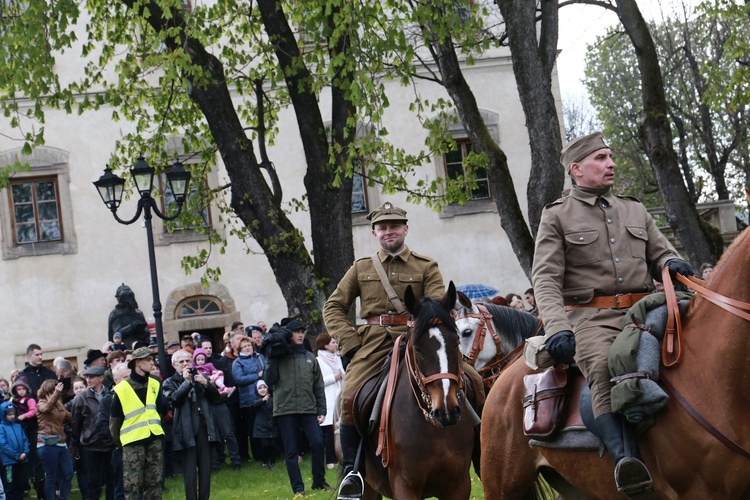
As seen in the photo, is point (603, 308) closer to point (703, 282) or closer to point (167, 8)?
point (703, 282)

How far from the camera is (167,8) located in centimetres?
1480

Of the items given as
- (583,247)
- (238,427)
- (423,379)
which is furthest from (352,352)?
(238,427)

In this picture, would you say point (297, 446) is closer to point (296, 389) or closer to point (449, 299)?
point (296, 389)

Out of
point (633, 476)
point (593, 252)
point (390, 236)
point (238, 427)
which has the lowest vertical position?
point (238, 427)

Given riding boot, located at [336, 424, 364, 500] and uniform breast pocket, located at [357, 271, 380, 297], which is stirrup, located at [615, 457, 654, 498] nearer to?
riding boot, located at [336, 424, 364, 500]

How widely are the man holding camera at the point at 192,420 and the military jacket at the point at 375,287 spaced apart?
17.7 feet

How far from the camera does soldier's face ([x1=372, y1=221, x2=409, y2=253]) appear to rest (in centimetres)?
926

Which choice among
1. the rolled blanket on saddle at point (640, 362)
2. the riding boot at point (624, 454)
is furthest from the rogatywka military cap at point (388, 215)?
the riding boot at point (624, 454)

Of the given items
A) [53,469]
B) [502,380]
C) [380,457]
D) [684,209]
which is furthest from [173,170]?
[502,380]

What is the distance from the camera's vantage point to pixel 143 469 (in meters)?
13.5

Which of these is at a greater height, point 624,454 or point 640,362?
point 640,362

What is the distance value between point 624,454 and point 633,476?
0.42 ft

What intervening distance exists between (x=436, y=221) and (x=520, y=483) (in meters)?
21.7

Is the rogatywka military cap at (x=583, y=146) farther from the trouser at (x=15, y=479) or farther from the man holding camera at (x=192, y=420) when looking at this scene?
the trouser at (x=15, y=479)
